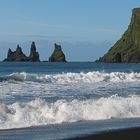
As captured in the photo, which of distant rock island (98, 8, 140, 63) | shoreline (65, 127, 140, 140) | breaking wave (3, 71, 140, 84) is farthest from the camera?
distant rock island (98, 8, 140, 63)

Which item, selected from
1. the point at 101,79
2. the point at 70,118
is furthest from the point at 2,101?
the point at 101,79

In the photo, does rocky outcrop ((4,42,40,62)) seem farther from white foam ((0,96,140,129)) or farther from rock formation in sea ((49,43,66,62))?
white foam ((0,96,140,129))

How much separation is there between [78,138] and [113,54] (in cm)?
15357

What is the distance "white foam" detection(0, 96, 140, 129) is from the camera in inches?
670

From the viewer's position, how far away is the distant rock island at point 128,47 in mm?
156500

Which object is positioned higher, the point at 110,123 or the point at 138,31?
the point at 138,31

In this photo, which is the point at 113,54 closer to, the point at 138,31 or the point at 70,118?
the point at 138,31

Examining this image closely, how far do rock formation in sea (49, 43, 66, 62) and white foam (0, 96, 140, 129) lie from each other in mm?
122346

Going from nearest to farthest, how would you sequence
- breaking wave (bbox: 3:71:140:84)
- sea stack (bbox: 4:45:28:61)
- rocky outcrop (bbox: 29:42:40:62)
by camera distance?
breaking wave (bbox: 3:71:140:84)
sea stack (bbox: 4:45:28:61)
rocky outcrop (bbox: 29:42:40:62)

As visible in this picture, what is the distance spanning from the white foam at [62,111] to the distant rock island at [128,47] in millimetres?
133509

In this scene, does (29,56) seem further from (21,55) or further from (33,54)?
(21,55)

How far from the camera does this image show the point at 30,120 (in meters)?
17.0

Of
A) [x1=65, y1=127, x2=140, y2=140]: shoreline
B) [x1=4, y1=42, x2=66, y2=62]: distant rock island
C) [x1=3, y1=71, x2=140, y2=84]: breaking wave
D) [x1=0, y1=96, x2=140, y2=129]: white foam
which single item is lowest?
[x1=65, y1=127, x2=140, y2=140]: shoreline

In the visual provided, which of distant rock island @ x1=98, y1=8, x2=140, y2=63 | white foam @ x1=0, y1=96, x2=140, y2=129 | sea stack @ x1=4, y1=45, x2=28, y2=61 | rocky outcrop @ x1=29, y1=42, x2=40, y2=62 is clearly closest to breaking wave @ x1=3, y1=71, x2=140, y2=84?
white foam @ x1=0, y1=96, x2=140, y2=129
